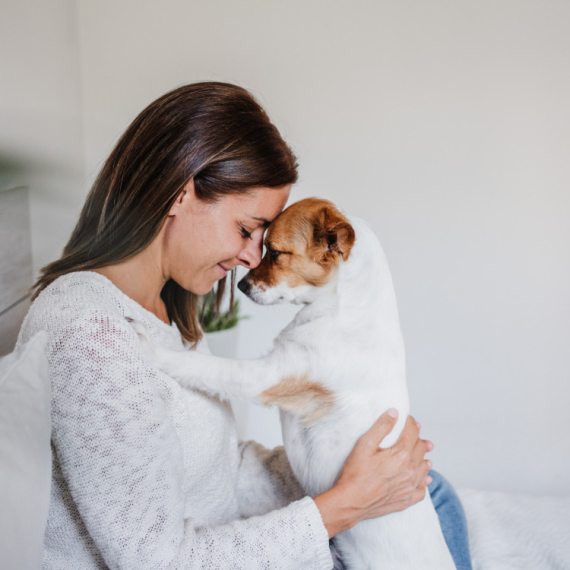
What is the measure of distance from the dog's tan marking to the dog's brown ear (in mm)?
284

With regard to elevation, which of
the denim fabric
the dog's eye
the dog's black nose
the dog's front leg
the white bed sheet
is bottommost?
the white bed sheet

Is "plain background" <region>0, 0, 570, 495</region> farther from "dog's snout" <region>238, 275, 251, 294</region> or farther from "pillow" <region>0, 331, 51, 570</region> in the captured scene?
"pillow" <region>0, 331, 51, 570</region>

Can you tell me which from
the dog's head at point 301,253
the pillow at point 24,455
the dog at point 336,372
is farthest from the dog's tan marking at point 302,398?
the pillow at point 24,455

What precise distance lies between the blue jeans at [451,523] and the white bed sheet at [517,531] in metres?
0.11

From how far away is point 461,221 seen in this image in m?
2.61

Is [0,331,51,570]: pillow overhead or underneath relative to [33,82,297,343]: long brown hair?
underneath

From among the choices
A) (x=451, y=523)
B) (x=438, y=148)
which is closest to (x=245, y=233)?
(x=451, y=523)

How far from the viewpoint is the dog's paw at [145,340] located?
1.04m

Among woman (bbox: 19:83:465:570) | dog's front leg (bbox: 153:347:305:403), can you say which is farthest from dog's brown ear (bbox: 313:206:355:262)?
dog's front leg (bbox: 153:347:305:403)

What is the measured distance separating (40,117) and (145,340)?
2.06 feet

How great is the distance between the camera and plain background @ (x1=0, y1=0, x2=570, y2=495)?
224 centimetres

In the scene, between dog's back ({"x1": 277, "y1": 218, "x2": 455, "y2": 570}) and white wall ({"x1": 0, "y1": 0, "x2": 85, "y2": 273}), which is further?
dog's back ({"x1": 277, "y1": 218, "x2": 455, "y2": 570})

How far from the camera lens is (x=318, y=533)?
982 millimetres

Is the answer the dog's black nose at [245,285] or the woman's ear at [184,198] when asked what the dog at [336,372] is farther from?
the woman's ear at [184,198]
